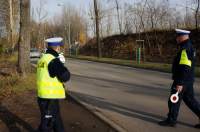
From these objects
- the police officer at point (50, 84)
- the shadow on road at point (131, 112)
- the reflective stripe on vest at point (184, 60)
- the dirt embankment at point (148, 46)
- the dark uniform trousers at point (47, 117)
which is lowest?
the shadow on road at point (131, 112)

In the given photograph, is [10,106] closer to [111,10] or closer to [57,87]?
[57,87]

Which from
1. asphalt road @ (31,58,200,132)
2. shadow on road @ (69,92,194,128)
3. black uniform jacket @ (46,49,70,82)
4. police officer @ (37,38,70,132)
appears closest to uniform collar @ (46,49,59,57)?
police officer @ (37,38,70,132)

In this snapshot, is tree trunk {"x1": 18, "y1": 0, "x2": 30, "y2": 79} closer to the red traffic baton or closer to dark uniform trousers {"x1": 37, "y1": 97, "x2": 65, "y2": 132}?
dark uniform trousers {"x1": 37, "y1": 97, "x2": 65, "y2": 132}

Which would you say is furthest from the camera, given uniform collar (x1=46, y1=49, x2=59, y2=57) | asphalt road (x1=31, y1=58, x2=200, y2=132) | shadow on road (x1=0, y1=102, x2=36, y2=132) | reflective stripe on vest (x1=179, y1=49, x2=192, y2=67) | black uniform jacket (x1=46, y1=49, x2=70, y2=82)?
asphalt road (x1=31, y1=58, x2=200, y2=132)

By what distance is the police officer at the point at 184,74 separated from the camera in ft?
11.6

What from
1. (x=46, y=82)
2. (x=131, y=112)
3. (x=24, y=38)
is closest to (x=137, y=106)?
(x=131, y=112)

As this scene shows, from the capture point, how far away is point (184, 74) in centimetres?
354

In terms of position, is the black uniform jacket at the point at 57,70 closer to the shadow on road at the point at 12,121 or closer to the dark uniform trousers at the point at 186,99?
the shadow on road at the point at 12,121

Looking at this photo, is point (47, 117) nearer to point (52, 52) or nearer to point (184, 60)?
point (52, 52)

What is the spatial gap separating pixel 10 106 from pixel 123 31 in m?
29.1

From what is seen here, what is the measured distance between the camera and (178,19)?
24844 mm

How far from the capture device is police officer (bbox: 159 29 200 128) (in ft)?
11.6

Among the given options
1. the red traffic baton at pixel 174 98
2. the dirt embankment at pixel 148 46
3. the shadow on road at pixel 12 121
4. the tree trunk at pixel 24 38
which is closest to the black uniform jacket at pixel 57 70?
the shadow on road at pixel 12 121

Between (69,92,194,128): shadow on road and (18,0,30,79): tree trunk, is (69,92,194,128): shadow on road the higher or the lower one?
the lower one
